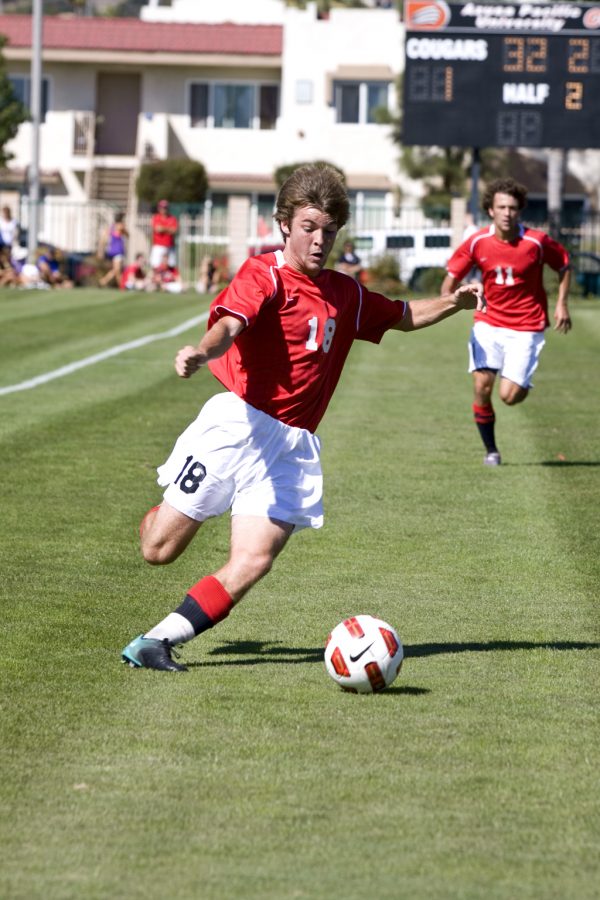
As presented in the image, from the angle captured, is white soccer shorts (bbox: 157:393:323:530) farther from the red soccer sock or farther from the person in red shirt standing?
the person in red shirt standing

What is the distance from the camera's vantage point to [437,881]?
13.9ft

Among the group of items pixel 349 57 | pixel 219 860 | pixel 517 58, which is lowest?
pixel 219 860

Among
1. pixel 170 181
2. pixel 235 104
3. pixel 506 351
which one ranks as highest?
pixel 235 104

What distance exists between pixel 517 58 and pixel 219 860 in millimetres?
30983

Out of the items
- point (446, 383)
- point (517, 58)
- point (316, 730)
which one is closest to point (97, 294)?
point (517, 58)

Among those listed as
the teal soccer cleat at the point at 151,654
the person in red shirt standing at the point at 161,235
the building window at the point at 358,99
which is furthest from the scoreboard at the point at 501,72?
the teal soccer cleat at the point at 151,654

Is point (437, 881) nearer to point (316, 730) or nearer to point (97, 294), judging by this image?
point (316, 730)

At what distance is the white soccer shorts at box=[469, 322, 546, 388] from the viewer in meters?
13.1

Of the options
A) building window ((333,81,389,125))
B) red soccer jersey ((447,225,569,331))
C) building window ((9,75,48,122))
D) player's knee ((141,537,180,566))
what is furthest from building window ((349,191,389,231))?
player's knee ((141,537,180,566))

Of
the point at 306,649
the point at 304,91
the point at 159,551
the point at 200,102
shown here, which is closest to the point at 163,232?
the point at 304,91

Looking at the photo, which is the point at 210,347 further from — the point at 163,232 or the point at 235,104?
the point at 235,104

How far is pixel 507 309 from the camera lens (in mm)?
13180

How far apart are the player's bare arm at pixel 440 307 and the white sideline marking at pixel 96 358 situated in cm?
987

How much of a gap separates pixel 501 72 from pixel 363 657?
1140 inches
